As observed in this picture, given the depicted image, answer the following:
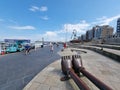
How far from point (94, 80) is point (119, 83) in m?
1.37

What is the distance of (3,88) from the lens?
361cm

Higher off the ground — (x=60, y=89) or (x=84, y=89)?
(x=84, y=89)

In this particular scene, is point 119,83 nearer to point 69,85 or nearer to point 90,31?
point 69,85

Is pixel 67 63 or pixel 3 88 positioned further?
pixel 67 63

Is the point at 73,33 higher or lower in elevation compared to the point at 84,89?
higher

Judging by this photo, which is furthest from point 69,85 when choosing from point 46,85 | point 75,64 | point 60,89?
point 75,64

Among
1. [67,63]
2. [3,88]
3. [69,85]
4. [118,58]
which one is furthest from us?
[118,58]

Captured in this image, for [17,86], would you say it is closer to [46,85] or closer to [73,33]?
[46,85]

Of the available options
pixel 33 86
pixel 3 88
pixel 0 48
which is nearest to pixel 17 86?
pixel 3 88

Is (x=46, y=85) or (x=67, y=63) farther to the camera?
(x=67, y=63)

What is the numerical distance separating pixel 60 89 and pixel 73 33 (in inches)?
2385

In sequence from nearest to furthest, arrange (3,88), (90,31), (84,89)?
(84,89) → (3,88) → (90,31)

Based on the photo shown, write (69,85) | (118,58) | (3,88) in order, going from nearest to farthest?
(69,85) → (3,88) → (118,58)

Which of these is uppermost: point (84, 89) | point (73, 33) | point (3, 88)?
point (73, 33)
